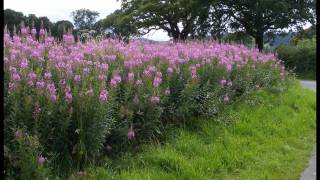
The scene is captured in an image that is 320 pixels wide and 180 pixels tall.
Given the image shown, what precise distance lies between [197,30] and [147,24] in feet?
14.5

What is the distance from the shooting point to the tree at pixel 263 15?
4062cm

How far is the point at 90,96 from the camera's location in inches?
207

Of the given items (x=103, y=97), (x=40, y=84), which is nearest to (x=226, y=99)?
(x=103, y=97)

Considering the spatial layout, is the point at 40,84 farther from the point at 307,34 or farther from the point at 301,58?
the point at 307,34

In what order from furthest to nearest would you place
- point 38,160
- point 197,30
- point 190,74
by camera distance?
point 197,30 → point 190,74 → point 38,160

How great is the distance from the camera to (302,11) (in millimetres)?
41250

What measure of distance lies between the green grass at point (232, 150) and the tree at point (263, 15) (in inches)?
1246

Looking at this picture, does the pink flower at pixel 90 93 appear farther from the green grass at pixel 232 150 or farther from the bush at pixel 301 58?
the bush at pixel 301 58

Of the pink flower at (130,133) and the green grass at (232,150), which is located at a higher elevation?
the pink flower at (130,133)

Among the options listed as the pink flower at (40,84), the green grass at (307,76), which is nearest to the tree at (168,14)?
the green grass at (307,76)

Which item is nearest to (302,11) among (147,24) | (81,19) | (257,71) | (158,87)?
(147,24)

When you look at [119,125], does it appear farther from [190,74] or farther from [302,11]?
[302,11]

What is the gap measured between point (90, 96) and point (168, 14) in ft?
137

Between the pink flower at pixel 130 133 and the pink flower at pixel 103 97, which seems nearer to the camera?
the pink flower at pixel 103 97
